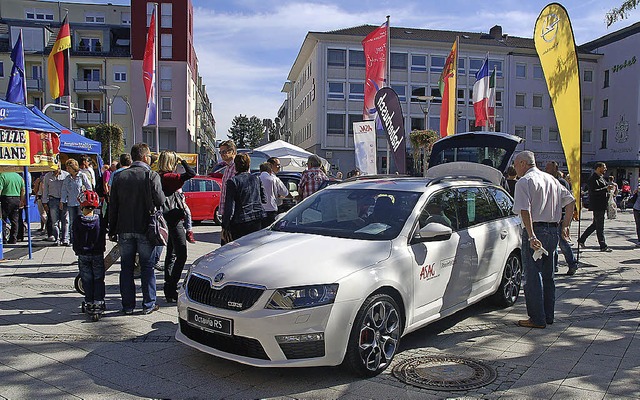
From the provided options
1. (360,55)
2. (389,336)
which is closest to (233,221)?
(389,336)

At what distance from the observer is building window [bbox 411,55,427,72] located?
1983 inches

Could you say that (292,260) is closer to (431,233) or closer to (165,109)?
(431,233)

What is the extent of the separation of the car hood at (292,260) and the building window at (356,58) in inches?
1778

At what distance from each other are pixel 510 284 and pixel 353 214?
269 centimetres

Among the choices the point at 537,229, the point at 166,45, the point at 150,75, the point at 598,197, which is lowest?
the point at 537,229

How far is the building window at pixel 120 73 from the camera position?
53.7 m

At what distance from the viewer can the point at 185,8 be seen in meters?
52.4

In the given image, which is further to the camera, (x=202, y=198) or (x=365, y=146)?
(x=202, y=198)

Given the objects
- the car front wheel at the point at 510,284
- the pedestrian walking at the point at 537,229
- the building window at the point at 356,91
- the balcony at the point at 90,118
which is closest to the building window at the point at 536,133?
the building window at the point at 356,91

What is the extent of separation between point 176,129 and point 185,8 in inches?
463

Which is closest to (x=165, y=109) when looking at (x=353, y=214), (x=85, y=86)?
(x=85, y=86)

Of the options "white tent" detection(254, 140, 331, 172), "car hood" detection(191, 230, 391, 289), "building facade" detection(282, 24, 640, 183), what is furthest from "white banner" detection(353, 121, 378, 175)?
"building facade" detection(282, 24, 640, 183)

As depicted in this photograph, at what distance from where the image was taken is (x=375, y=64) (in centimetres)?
1691

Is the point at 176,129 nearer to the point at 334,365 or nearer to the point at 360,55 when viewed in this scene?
the point at 360,55
